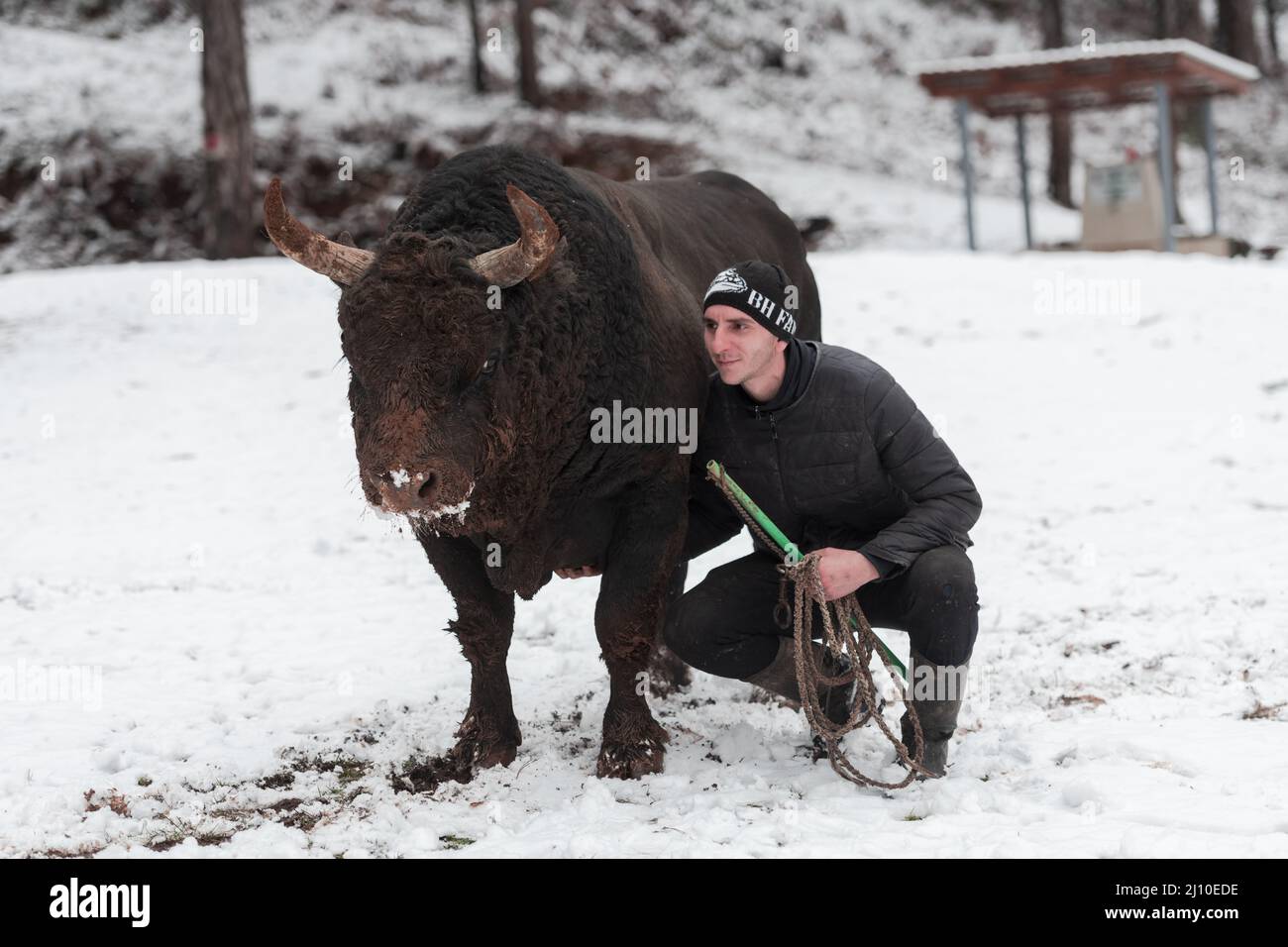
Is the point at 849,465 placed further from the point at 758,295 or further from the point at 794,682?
the point at 794,682

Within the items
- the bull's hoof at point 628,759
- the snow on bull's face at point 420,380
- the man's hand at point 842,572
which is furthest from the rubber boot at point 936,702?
the snow on bull's face at point 420,380

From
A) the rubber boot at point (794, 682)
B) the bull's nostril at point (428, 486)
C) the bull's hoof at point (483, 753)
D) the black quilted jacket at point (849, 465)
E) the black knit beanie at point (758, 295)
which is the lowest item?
the bull's hoof at point (483, 753)

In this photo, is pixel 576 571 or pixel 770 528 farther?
pixel 576 571

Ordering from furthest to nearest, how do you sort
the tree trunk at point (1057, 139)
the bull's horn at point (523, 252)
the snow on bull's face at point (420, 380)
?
the tree trunk at point (1057, 139) < the bull's horn at point (523, 252) < the snow on bull's face at point (420, 380)

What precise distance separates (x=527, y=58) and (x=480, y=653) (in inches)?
705

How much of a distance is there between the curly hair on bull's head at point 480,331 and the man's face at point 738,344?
0.32 metres

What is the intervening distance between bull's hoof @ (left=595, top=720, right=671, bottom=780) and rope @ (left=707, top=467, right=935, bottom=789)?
56 centimetres

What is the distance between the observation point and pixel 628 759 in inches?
172

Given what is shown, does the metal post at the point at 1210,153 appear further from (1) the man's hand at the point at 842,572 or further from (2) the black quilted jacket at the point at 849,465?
(1) the man's hand at the point at 842,572

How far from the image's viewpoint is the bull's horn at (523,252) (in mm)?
3648

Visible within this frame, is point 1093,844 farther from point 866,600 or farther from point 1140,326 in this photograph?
point 1140,326

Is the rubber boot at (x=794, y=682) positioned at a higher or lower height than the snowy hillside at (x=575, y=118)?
lower

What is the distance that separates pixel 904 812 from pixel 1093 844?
60 cm

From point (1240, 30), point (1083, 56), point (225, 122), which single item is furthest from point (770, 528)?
point (1240, 30)
